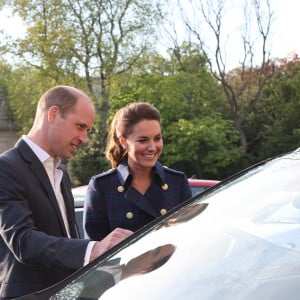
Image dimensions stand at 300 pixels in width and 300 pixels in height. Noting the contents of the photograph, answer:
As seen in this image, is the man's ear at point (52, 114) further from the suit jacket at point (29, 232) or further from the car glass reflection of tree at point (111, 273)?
the car glass reflection of tree at point (111, 273)

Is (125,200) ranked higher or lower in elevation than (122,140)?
lower

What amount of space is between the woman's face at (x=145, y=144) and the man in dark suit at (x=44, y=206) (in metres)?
0.31

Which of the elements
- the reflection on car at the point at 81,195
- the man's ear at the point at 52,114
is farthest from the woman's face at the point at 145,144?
the reflection on car at the point at 81,195

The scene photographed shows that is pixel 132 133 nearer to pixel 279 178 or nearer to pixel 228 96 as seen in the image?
pixel 279 178

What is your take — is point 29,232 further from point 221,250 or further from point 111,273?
point 221,250

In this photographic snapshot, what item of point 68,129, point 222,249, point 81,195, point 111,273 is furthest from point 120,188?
point 81,195

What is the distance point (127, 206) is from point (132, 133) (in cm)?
31

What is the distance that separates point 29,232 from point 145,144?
28.7 inches

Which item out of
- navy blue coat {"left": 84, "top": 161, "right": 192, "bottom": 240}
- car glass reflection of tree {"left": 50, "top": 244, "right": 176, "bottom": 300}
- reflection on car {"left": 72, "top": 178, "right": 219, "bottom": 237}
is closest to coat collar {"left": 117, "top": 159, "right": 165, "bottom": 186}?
navy blue coat {"left": 84, "top": 161, "right": 192, "bottom": 240}

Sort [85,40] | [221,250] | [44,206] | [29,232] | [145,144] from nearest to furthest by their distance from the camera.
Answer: [221,250] < [29,232] < [44,206] < [145,144] < [85,40]

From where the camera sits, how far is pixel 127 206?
256 centimetres

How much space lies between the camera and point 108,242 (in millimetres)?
2039

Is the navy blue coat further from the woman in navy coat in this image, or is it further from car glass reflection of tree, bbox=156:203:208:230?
car glass reflection of tree, bbox=156:203:208:230

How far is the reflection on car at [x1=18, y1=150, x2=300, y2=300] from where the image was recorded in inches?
62.1
